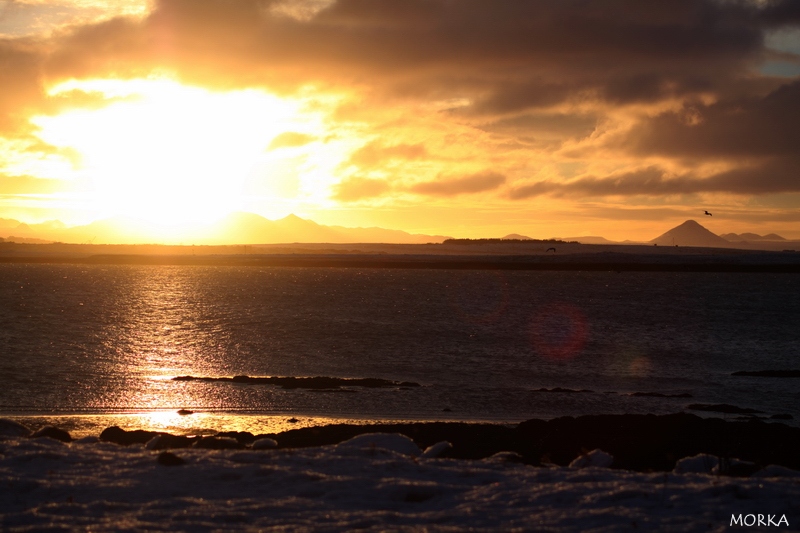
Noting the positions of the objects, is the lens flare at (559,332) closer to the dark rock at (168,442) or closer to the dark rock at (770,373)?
the dark rock at (770,373)

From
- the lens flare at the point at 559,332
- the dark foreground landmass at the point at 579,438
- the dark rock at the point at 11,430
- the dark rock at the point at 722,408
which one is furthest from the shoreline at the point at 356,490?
the lens flare at the point at 559,332

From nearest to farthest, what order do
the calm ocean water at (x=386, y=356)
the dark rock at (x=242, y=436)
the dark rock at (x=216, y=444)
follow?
the dark rock at (x=216, y=444), the dark rock at (x=242, y=436), the calm ocean water at (x=386, y=356)

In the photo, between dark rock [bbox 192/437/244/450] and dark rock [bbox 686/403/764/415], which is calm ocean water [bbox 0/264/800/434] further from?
dark rock [bbox 192/437/244/450]

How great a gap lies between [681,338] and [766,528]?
4199 cm

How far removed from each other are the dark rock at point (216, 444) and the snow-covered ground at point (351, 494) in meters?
0.96

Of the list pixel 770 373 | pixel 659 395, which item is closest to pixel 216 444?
pixel 659 395

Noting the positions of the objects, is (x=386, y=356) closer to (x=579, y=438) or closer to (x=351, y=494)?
(x=579, y=438)

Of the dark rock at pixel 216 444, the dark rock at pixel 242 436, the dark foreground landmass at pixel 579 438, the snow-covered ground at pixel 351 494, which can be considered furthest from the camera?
the dark rock at pixel 242 436

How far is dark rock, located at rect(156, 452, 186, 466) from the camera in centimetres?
1187

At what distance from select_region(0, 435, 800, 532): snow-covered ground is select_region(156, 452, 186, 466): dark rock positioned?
0.16m

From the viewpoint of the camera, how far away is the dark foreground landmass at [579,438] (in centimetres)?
1509

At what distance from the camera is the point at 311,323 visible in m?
55.0

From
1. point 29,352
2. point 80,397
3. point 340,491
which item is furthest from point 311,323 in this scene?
point 340,491

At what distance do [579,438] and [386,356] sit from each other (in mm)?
21481
